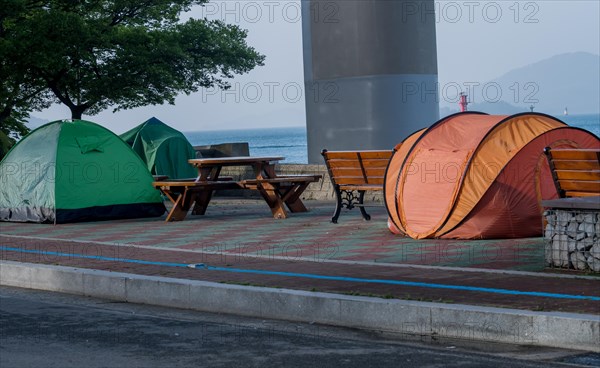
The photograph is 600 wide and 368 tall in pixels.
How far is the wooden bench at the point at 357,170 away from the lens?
1609 cm

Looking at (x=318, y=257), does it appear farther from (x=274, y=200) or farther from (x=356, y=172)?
(x=274, y=200)

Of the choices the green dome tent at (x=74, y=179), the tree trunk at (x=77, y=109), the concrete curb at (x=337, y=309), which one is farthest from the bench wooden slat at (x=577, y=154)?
the tree trunk at (x=77, y=109)

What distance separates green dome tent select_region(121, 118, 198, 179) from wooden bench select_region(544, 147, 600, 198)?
687 inches

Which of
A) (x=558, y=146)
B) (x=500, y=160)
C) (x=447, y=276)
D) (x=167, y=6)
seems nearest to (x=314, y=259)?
(x=447, y=276)

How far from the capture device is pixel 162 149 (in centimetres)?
2850

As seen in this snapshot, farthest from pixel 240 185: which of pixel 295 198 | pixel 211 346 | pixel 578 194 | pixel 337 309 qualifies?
pixel 211 346

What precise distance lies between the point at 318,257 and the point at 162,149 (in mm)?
16947

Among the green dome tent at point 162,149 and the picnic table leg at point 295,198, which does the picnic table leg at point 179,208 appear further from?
the green dome tent at point 162,149

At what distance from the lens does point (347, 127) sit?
76.7 feet

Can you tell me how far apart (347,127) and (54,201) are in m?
7.07

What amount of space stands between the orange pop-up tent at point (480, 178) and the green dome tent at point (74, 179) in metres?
6.56

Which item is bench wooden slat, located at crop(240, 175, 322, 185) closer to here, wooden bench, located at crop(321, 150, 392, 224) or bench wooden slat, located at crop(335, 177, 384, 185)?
wooden bench, located at crop(321, 150, 392, 224)

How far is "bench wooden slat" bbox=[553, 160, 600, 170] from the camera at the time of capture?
462 inches

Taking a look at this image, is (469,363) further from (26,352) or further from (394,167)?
(394,167)
